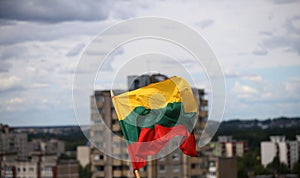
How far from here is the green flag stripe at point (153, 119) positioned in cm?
521

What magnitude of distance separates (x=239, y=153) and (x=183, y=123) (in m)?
45.0

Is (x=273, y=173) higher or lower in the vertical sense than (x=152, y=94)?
lower

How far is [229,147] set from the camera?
50188mm

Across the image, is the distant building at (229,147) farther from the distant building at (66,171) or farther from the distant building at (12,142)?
the distant building at (66,171)

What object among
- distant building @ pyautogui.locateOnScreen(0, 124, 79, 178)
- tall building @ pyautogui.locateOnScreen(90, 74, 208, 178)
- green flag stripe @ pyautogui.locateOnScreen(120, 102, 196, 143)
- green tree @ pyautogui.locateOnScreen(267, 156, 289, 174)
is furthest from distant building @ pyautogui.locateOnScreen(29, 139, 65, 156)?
green flag stripe @ pyautogui.locateOnScreen(120, 102, 196, 143)

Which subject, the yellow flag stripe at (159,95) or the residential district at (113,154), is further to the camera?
the residential district at (113,154)

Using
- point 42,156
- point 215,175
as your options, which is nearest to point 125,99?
point 215,175

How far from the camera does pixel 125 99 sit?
527cm

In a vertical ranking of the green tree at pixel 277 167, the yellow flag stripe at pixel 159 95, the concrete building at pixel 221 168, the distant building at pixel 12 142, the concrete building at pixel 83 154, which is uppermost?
the yellow flag stripe at pixel 159 95

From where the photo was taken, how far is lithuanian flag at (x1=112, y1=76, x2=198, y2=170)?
5.22m

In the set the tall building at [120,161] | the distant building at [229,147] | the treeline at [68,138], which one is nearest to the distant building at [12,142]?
the treeline at [68,138]

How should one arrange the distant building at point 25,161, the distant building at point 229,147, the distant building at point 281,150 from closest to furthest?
the distant building at point 25,161, the distant building at point 281,150, the distant building at point 229,147

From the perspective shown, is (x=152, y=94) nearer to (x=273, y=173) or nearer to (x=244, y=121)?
(x=273, y=173)

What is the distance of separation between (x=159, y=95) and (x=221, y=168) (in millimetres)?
26107
